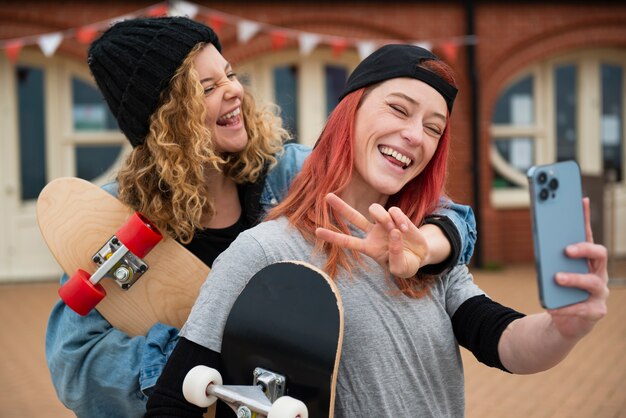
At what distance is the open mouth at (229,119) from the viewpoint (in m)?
2.21

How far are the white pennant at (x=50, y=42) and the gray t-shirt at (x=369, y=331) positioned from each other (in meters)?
7.32

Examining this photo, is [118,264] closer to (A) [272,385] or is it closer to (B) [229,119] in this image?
(B) [229,119]

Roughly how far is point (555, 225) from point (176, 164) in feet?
3.85

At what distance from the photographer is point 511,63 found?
9.35m

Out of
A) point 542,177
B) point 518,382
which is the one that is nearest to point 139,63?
point 542,177

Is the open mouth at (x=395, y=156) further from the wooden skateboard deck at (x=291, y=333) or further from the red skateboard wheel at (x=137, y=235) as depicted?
the red skateboard wheel at (x=137, y=235)

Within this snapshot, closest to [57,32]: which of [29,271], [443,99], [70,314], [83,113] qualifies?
[83,113]

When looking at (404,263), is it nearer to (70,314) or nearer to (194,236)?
(194,236)

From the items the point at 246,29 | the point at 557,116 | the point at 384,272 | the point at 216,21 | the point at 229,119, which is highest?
the point at 216,21

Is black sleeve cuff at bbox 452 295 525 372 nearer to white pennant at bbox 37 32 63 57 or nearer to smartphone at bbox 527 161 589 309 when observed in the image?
smartphone at bbox 527 161 589 309

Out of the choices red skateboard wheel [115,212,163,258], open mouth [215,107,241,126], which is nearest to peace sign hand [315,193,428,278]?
red skateboard wheel [115,212,163,258]

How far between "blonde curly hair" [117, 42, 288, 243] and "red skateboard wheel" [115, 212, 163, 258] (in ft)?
0.37

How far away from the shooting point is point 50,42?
8203 mm

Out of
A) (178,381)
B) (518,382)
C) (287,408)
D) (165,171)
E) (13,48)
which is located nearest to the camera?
(287,408)
